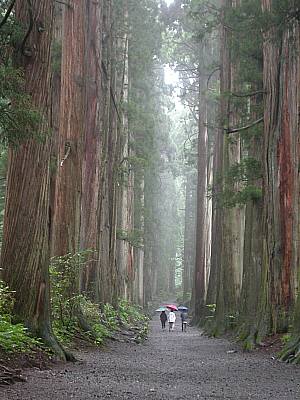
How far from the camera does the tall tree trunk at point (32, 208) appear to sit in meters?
8.30

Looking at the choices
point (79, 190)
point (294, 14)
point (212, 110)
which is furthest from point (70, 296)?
point (212, 110)

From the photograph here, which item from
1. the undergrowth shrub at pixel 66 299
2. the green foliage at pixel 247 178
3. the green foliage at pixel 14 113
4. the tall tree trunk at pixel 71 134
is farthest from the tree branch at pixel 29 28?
the green foliage at pixel 247 178

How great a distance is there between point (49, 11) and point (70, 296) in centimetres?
529

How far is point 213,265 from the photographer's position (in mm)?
23719

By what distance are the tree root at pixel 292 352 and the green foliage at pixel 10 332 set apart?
3749mm

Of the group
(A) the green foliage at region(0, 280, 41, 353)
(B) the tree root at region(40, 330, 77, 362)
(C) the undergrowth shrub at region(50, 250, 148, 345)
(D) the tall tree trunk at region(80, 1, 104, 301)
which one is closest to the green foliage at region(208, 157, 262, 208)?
(D) the tall tree trunk at region(80, 1, 104, 301)

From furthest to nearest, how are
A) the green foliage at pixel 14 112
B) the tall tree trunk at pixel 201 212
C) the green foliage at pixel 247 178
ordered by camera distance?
the tall tree trunk at pixel 201 212
the green foliage at pixel 247 178
the green foliage at pixel 14 112

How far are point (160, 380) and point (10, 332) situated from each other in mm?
1832

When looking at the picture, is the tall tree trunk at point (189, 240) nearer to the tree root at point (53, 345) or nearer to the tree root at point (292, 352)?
the tree root at point (292, 352)

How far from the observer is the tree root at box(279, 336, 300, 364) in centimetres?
936

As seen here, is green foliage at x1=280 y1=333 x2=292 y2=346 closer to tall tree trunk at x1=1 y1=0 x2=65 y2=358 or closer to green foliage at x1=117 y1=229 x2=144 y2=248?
tall tree trunk at x1=1 y1=0 x2=65 y2=358

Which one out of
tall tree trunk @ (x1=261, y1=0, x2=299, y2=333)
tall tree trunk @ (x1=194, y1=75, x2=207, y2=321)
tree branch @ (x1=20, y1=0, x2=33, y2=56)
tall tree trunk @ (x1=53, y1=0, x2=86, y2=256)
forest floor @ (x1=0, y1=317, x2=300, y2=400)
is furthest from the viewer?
tall tree trunk @ (x1=194, y1=75, x2=207, y2=321)

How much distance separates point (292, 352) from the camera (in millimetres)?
9602

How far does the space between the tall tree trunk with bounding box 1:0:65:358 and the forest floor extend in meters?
0.91
